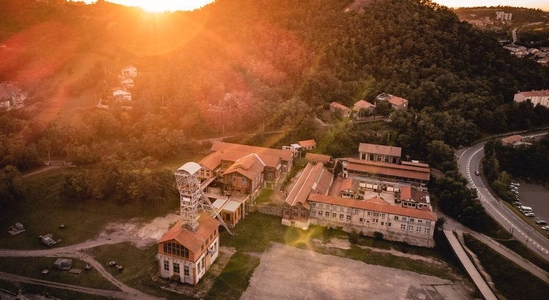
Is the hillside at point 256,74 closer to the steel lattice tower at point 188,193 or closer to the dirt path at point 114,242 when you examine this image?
the dirt path at point 114,242

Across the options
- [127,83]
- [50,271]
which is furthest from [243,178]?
[127,83]

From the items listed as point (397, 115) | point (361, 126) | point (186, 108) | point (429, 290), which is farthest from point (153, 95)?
point (429, 290)

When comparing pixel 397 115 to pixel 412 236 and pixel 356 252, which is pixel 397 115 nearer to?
pixel 412 236

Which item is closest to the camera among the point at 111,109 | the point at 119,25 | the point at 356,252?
the point at 356,252

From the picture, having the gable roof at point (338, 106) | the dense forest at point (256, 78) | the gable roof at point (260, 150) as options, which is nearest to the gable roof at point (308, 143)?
the dense forest at point (256, 78)

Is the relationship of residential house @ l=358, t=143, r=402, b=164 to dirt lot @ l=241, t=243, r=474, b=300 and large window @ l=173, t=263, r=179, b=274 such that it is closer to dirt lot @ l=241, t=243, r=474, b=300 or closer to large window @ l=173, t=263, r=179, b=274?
dirt lot @ l=241, t=243, r=474, b=300

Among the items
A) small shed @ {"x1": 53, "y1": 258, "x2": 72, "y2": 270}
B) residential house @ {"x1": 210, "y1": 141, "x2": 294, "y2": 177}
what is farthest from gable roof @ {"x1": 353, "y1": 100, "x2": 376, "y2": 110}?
small shed @ {"x1": 53, "y1": 258, "x2": 72, "y2": 270}
